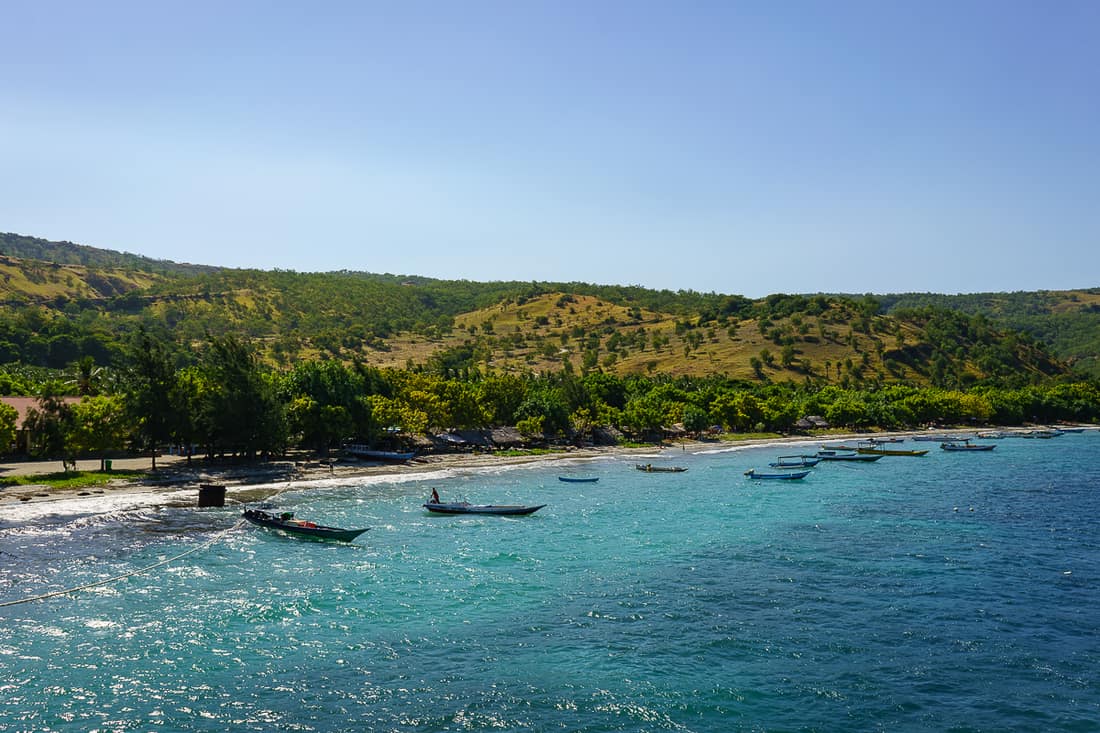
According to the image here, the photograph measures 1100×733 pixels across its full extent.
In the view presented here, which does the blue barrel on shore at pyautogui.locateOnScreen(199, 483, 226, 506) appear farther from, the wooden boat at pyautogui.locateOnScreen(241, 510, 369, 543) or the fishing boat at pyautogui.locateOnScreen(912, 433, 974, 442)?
the fishing boat at pyautogui.locateOnScreen(912, 433, 974, 442)

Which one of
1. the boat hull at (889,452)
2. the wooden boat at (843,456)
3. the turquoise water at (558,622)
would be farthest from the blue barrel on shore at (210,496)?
the boat hull at (889,452)

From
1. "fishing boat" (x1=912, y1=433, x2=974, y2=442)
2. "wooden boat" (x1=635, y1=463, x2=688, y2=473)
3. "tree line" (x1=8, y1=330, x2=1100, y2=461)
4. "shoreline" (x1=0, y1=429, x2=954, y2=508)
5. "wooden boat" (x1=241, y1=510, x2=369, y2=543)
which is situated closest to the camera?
→ "wooden boat" (x1=241, y1=510, x2=369, y2=543)

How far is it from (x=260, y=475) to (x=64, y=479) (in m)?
20.9

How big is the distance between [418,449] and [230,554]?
69.6m

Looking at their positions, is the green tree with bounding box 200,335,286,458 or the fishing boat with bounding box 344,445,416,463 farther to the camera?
the fishing boat with bounding box 344,445,416,463

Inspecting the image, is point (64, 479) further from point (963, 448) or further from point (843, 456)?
point (963, 448)

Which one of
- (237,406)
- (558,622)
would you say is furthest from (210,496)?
(558,622)

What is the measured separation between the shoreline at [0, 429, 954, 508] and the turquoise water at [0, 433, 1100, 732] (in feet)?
20.0

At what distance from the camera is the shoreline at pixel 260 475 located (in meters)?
78.2

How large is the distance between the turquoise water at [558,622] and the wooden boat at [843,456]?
5733 cm

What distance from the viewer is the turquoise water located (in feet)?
106

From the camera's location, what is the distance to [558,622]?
43.4m

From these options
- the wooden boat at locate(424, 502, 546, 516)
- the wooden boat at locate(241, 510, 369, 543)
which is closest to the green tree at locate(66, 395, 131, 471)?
the wooden boat at locate(241, 510, 369, 543)

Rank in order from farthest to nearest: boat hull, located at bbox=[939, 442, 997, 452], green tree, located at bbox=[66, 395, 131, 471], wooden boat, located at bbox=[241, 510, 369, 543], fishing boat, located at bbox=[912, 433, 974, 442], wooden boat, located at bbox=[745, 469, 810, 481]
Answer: fishing boat, located at bbox=[912, 433, 974, 442]
boat hull, located at bbox=[939, 442, 997, 452]
wooden boat, located at bbox=[745, 469, 810, 481]
green tree, located at bbox=[66, 395, 131, 471]
wooden boat, located at bbox=[241, 510, 369, 543]
